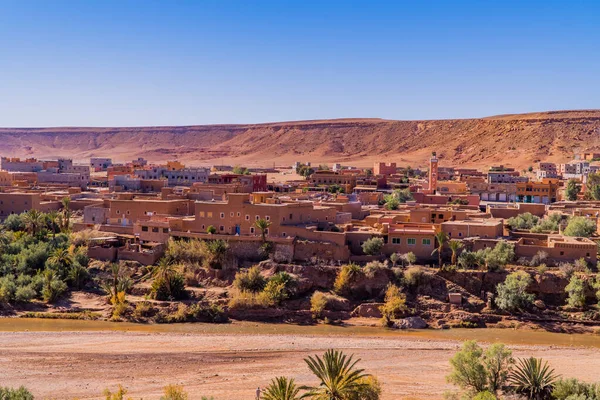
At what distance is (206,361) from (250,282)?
684 cm

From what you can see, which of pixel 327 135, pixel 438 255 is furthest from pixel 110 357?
pixel 327 135

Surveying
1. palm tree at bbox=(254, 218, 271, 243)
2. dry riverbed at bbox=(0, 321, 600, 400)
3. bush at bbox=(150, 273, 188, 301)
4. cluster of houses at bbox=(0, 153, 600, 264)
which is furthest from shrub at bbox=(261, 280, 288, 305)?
bush at bbox=(150, 273, 188, 301)

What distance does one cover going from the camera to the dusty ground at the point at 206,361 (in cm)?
1967

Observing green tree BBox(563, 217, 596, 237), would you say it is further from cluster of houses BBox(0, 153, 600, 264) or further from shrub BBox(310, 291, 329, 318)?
shrub BBox(310, 291, 329, 318)

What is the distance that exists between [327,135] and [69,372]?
11448 centimetres

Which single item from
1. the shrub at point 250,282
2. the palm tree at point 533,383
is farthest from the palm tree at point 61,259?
the palm tree at point 533,383

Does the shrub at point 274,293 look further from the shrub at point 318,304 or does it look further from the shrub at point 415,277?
the shrub at point 415,277

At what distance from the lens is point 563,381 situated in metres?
17.6

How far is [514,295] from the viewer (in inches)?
1067

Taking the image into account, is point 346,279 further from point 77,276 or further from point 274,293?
point 77,276

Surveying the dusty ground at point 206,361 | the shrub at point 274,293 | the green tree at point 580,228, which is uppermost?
the green tree at point 580,228

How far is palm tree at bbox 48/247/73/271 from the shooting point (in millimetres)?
30703

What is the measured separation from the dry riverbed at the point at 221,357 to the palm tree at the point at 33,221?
10.4 meters

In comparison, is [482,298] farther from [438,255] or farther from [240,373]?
[240,373]
